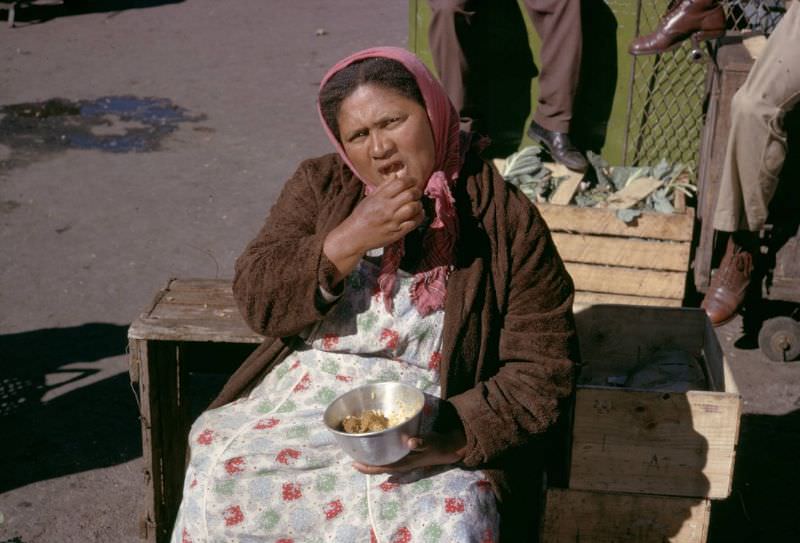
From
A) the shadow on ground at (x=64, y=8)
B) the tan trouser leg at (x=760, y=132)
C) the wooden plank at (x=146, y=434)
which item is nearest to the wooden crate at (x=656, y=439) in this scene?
the wooden plank at (x=146, y=434)

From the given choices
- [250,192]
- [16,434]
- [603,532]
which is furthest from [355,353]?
[250,192]

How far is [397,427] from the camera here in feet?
7.00

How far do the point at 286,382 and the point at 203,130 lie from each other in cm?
555

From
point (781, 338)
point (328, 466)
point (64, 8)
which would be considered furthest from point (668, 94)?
point (64, 8)

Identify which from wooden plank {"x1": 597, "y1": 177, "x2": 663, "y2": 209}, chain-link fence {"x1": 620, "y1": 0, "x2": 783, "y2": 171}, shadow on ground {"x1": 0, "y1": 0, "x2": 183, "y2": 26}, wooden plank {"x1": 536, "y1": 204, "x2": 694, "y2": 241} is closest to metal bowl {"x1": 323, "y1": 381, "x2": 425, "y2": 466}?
wooden plank {"x1": 536, "y1": 204, "x2": 694, "y2": 241}

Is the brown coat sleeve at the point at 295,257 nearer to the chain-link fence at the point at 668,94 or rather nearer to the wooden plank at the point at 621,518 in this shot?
the wooden plank at the point at 621,518

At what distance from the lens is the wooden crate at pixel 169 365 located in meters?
2.92

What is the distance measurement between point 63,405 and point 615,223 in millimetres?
2653

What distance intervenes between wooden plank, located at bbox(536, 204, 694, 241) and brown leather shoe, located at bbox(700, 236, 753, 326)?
0.25 meters

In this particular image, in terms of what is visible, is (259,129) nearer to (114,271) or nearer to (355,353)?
(114,271)

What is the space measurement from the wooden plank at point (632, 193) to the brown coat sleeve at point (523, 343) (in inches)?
86.5

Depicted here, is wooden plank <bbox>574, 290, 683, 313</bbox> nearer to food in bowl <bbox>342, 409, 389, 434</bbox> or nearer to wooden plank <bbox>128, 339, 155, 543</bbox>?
wooden plank <bbox>128, 339, 155, 543</bbox>

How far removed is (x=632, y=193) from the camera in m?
4.78

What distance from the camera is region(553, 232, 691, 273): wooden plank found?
447 cm
